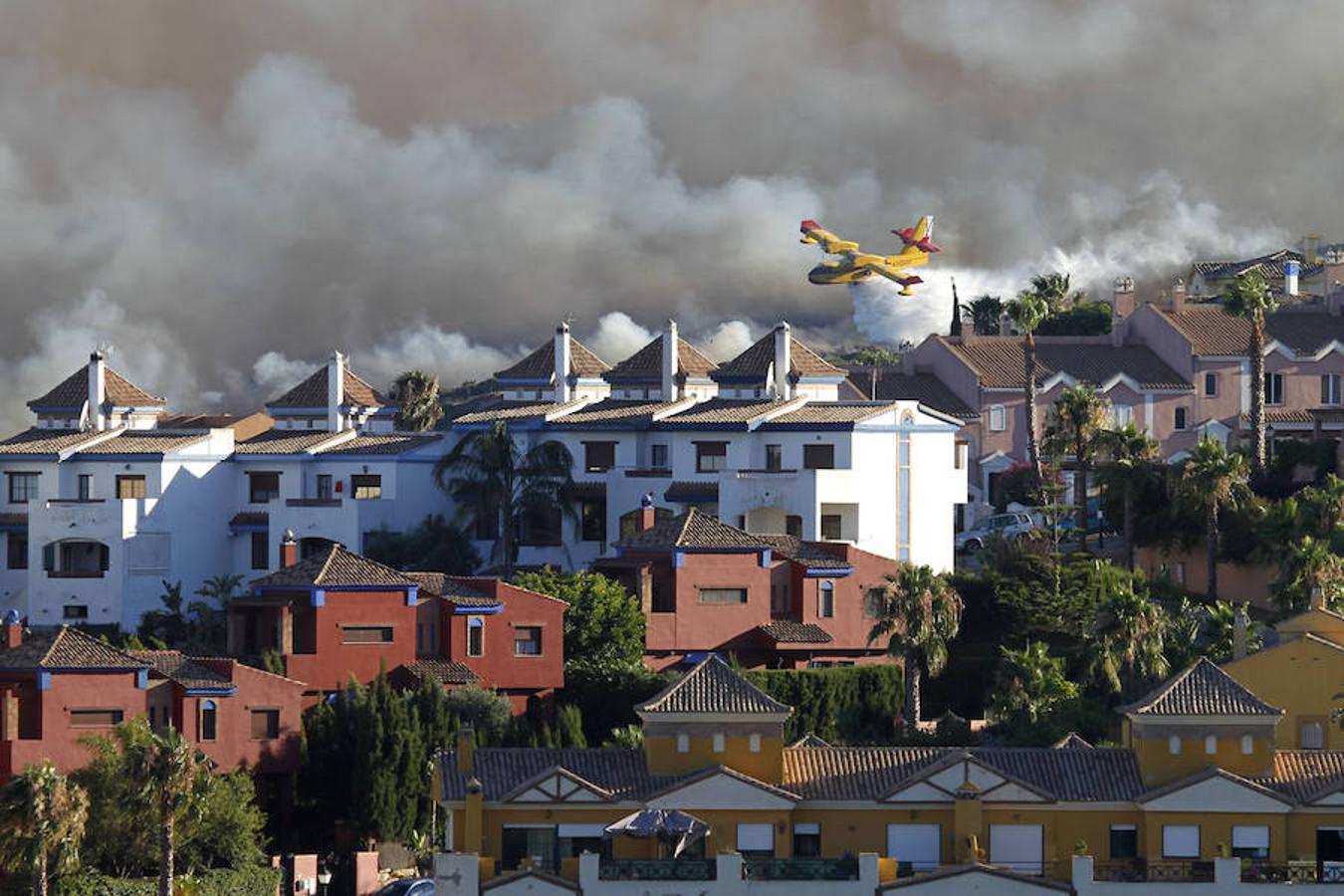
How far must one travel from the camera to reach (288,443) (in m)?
125

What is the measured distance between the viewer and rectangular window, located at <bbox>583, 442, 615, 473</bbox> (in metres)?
123

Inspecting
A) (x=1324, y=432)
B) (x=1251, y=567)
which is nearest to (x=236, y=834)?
(x=1251, y=567)

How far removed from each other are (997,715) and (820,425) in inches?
800

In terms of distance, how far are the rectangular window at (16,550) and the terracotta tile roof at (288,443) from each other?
8.21m

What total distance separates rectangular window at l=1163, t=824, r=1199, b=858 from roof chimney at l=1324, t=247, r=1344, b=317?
74784 mm

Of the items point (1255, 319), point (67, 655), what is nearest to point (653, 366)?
point (1255, 319)

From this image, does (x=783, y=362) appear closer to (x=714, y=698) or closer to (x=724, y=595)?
(x=724, y=595)

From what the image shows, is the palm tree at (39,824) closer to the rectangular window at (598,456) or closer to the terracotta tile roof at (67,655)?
the terracotta tile roof at (67,655)

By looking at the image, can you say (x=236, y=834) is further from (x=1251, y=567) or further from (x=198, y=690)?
(x=1251, y=567)

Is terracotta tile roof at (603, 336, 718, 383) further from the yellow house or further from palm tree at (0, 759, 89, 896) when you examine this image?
the yellow house

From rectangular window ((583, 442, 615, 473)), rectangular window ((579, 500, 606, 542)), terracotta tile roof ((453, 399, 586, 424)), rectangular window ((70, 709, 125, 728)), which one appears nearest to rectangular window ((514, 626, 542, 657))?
rectangular window ((70, 709, 125, 728))

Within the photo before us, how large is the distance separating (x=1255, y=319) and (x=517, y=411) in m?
A: 26.5

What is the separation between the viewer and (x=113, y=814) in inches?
3529

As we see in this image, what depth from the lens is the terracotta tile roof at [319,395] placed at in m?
131
